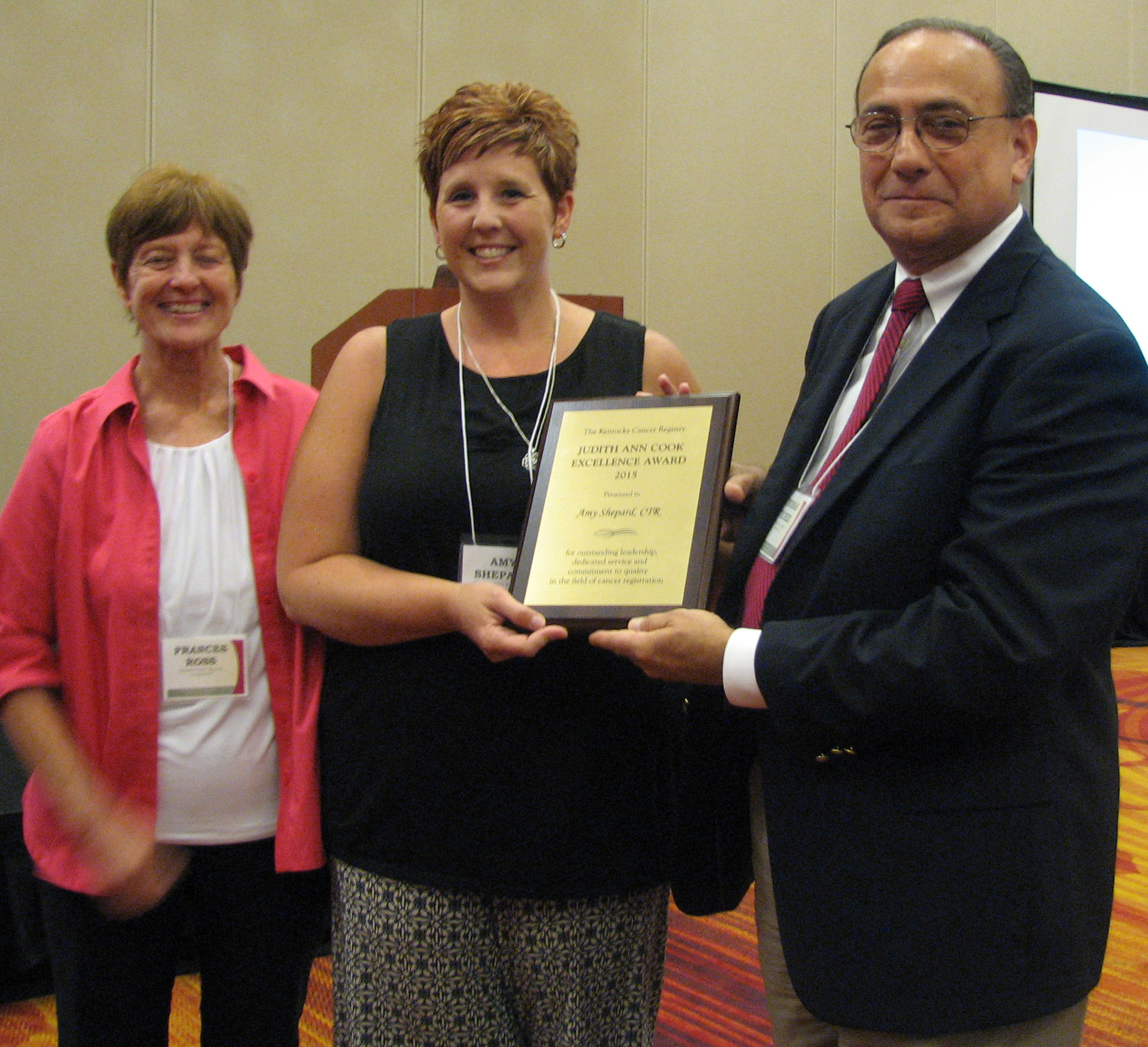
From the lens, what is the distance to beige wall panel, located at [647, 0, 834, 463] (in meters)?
5.60

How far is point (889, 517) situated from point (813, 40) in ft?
17.7

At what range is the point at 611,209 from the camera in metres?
5.45

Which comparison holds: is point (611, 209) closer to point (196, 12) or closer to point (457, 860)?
point (196, 12)

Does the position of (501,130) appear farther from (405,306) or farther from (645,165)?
(645,165)

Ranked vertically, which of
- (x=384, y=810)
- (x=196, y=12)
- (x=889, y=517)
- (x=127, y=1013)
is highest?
(x=196, y=12)

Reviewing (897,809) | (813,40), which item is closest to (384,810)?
(897,809)

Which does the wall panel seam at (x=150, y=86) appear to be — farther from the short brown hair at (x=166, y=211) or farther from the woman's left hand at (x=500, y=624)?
the woman's left hand at (x=500, y=624)

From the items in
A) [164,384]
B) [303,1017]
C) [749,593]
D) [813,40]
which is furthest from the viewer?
[813,40]

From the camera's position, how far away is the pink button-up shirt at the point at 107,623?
5.41ft

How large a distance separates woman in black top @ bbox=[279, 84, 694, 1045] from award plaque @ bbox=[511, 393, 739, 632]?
68mm

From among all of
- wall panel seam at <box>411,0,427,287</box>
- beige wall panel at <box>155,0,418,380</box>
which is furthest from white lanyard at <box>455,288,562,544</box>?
wall panel seam at <box>411,0,427,287</box>

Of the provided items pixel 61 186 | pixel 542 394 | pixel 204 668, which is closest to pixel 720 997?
pixel 204 668

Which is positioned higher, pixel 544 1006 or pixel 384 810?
pixel 384 810

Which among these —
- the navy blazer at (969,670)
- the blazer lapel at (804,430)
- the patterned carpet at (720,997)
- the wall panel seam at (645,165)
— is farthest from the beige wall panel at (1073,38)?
the navy blazer at (969,670)
